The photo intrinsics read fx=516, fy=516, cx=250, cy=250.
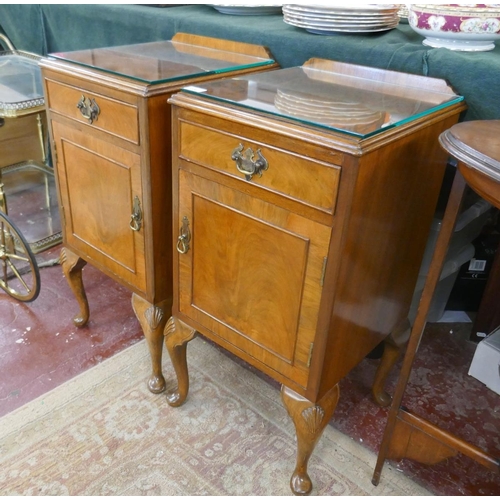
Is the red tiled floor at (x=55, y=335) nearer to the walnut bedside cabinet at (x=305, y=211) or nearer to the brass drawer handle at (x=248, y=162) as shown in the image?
the walnut bedside cabinet at (x=305, y=211)

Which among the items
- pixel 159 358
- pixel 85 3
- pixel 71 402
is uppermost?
pixel 85 3

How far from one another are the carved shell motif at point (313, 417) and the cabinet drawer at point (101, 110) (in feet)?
2.13

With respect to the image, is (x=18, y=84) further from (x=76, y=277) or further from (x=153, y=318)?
(x=153, y=318)

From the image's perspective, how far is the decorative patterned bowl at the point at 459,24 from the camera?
3.34 feet

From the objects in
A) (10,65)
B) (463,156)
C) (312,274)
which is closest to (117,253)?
(312,274)

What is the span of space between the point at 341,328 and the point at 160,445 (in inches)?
23.2

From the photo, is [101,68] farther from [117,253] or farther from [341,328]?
[341,328]

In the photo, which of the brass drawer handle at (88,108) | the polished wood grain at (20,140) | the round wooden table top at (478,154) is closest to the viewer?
the round wooden table top at (478,154)

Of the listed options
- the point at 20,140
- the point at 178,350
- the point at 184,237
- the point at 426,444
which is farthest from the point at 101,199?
the point at 20,140

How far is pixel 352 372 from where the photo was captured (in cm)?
151

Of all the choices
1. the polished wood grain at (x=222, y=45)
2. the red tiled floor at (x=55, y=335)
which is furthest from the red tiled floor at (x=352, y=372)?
the polished wood grain at (x=222, y=45)

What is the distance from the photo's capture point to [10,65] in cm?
192

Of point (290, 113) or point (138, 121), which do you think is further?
point (138, 121)

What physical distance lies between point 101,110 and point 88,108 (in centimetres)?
5
